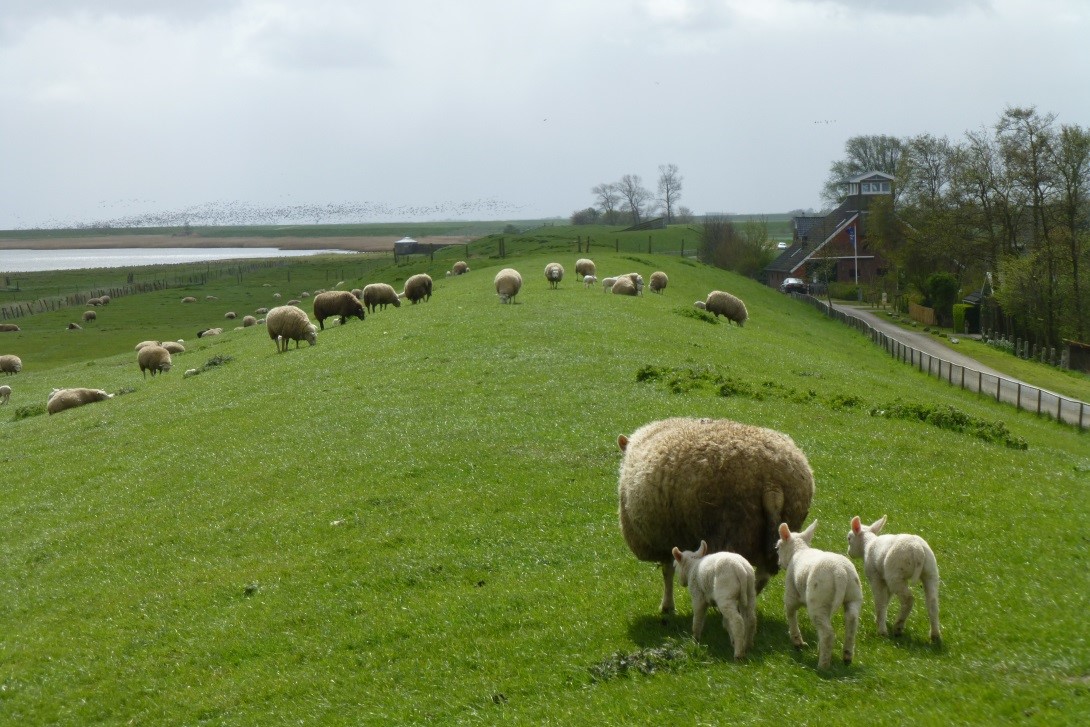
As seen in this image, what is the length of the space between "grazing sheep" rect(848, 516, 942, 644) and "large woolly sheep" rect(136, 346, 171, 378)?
142 feet

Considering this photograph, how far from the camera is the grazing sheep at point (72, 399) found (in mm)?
39750

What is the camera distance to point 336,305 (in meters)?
49.9

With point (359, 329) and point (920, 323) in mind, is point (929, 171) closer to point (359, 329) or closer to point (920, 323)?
point (920, 323)

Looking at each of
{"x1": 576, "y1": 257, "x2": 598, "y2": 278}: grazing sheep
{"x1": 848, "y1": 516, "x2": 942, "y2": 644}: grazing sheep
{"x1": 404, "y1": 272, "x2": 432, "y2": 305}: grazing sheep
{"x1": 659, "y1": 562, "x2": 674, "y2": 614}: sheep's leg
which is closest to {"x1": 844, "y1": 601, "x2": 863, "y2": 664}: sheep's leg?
{"x1": 848, "y1": 516, "x2": 942, "y2": 644}: grazing sheep

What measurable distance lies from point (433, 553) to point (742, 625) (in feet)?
22.8

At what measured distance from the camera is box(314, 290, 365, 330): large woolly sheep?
49500 mm

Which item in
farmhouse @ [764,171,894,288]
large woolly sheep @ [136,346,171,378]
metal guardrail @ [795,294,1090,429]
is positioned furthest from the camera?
farmhouse @ [764,171,894,288]

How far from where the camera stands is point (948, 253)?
8506 cm

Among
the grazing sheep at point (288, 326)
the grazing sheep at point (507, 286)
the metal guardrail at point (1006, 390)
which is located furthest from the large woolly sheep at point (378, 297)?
the metal guardrail at point (1006, 390)

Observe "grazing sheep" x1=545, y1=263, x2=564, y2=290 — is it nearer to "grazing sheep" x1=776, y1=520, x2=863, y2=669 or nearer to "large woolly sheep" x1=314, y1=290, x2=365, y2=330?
"large woolly sheep" x1=314, y1=290, x2=365, y2=330

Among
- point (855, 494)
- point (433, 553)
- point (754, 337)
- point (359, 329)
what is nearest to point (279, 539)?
point (433, 553)

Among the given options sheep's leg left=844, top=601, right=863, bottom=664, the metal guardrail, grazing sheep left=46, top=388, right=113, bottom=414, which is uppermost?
sheep's leg left=844, top=601, right=863, bottom=664

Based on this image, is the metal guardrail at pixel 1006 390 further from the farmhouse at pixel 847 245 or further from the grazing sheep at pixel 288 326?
the farmhouse at pixel 847 245

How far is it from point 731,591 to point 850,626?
1182mm
